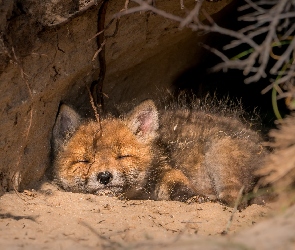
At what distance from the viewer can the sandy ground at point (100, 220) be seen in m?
3.00

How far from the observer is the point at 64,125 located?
14.5ft

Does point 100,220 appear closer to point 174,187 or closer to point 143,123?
point 174,187

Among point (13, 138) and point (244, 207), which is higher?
point (13, 138)

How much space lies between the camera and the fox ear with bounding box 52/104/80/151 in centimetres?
433

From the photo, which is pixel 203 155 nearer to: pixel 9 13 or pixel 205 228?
pixel 205 228

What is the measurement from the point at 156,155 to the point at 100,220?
116 centimetres

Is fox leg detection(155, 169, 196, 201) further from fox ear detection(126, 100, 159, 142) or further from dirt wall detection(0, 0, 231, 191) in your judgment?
dirt wall detection(0, 0, 231, 191)

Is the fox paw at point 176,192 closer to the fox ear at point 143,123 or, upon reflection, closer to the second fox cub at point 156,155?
the second fox cub at point 156,155

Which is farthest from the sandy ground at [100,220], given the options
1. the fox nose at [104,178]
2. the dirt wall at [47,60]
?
the dirt wall at [47,60]

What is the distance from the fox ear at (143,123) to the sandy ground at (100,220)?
69cm

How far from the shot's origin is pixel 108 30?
4.12 m

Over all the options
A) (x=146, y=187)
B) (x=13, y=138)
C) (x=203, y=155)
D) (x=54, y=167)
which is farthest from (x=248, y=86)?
(x=13, y=138)

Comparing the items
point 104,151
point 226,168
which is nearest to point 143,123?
point 104,151

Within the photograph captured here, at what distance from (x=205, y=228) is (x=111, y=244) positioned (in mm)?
887
